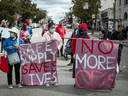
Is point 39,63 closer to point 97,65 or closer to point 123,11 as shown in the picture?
point 97,65

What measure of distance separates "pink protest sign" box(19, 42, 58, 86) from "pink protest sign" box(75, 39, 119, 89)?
830 millimetres

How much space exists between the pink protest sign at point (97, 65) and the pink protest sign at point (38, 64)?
2.72ft

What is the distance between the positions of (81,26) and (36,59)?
166 cm

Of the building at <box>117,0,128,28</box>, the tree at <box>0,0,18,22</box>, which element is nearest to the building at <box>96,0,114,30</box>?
the building at <box>117,0,128,28</box>

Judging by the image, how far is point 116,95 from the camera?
5402 mm

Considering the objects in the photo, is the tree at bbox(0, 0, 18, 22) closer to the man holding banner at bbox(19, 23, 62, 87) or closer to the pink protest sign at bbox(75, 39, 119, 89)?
the man holding banner at bbox(19, 23, 62, 87)

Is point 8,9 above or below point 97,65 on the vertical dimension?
above

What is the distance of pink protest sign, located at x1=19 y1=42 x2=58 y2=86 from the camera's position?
6051 millimetres

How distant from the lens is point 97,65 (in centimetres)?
573

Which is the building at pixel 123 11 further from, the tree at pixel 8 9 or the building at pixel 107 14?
the tree at pixel 8 9

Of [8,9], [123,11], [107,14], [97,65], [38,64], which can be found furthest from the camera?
[107,14]

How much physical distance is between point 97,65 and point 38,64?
66.0 inches

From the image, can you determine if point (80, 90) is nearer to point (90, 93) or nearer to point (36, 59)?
point (90, 93)

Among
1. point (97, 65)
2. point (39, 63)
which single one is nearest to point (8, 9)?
point (39, 63)
